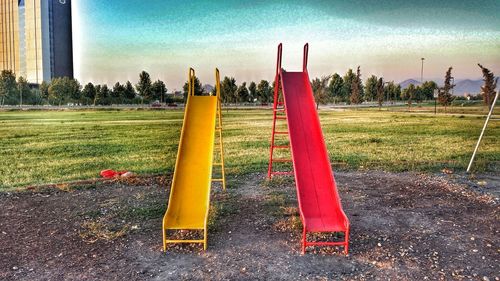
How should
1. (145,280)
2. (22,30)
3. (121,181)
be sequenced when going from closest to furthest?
1. (145,280)
2. (121,181)
3. (22,30)

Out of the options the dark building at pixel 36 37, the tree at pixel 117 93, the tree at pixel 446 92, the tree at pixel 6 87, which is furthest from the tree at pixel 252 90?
the dark building at pixel 36 37

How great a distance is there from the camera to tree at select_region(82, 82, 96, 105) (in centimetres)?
5319

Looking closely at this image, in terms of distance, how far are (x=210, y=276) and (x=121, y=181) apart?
6.08 metres

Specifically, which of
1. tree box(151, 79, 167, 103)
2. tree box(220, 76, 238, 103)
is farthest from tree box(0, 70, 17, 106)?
tree box(220, 76, 238, 103)

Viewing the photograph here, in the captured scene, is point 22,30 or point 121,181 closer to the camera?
point 121,181

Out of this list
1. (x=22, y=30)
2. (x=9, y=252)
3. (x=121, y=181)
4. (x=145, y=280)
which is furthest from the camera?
(x=22, y=30)

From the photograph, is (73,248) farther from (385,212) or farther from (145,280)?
(385,212)

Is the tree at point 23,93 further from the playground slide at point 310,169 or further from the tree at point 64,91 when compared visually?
the playground slide at point 310,169

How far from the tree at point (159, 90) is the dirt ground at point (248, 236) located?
4324 centimetres

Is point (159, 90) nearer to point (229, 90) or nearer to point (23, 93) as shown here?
point (229, 90)

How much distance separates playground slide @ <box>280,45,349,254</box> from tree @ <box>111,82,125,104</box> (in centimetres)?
4789

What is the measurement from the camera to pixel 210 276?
206 inches

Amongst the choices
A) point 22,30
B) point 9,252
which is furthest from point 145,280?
point 22,30

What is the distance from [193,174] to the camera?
23.5 ft
